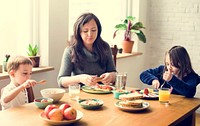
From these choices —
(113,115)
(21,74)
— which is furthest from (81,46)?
(113,115)

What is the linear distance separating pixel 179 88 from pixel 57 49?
1293 millimetres

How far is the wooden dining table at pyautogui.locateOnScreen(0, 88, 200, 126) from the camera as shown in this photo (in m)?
1.78

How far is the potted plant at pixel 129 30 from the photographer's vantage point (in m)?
4.40

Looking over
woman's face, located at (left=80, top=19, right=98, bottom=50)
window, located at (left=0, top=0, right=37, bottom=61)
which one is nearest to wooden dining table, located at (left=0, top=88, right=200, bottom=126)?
woman's face, located at (left=80, top=19, right=98, bottom=50)

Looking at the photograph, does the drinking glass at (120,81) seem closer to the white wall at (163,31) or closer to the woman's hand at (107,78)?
the woman's hand at (107,78)

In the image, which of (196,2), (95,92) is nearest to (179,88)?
(95,92)

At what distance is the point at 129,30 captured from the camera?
4445 mm

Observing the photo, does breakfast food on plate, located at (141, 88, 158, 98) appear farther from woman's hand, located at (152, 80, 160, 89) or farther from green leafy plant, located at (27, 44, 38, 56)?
green leafy plant, located at (27, 44, 38, 56)

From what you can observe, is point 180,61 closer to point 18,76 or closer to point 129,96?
point 129,96

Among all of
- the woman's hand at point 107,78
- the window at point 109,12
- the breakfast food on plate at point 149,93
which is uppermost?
the window at point 109,12

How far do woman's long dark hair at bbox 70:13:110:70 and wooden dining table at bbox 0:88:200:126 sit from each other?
1.73 feet

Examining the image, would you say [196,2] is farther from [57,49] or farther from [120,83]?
[120,83]

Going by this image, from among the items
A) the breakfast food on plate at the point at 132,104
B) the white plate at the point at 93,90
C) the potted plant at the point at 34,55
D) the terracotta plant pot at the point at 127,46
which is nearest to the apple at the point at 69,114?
the breakfast food on plate at the point at 132,104

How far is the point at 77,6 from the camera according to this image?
3.97m
